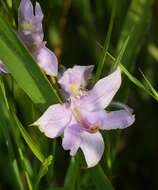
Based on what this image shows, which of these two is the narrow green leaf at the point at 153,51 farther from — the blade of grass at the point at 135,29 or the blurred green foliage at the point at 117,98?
the blade of grass at the point at 135,29

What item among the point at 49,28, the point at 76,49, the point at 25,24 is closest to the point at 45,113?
the point at 25,24

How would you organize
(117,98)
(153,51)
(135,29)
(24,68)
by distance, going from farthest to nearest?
(153,51), (135,29), (117,98), (24,68)

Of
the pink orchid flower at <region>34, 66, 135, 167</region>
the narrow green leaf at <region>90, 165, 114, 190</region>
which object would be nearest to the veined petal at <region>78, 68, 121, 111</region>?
the pink orchid flower at <region>34, 66, 135, 167</region>

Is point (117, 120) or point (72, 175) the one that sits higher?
point (117, 120)

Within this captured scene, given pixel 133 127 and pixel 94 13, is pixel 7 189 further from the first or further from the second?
pixel 94 13

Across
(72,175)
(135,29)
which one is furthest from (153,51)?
(72,175)

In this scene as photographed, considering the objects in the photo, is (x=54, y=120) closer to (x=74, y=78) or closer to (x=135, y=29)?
(x=74, y=78)

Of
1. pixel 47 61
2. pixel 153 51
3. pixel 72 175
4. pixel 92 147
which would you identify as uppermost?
pixel 47 61

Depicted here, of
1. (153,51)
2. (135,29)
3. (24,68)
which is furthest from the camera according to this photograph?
(153,51)
